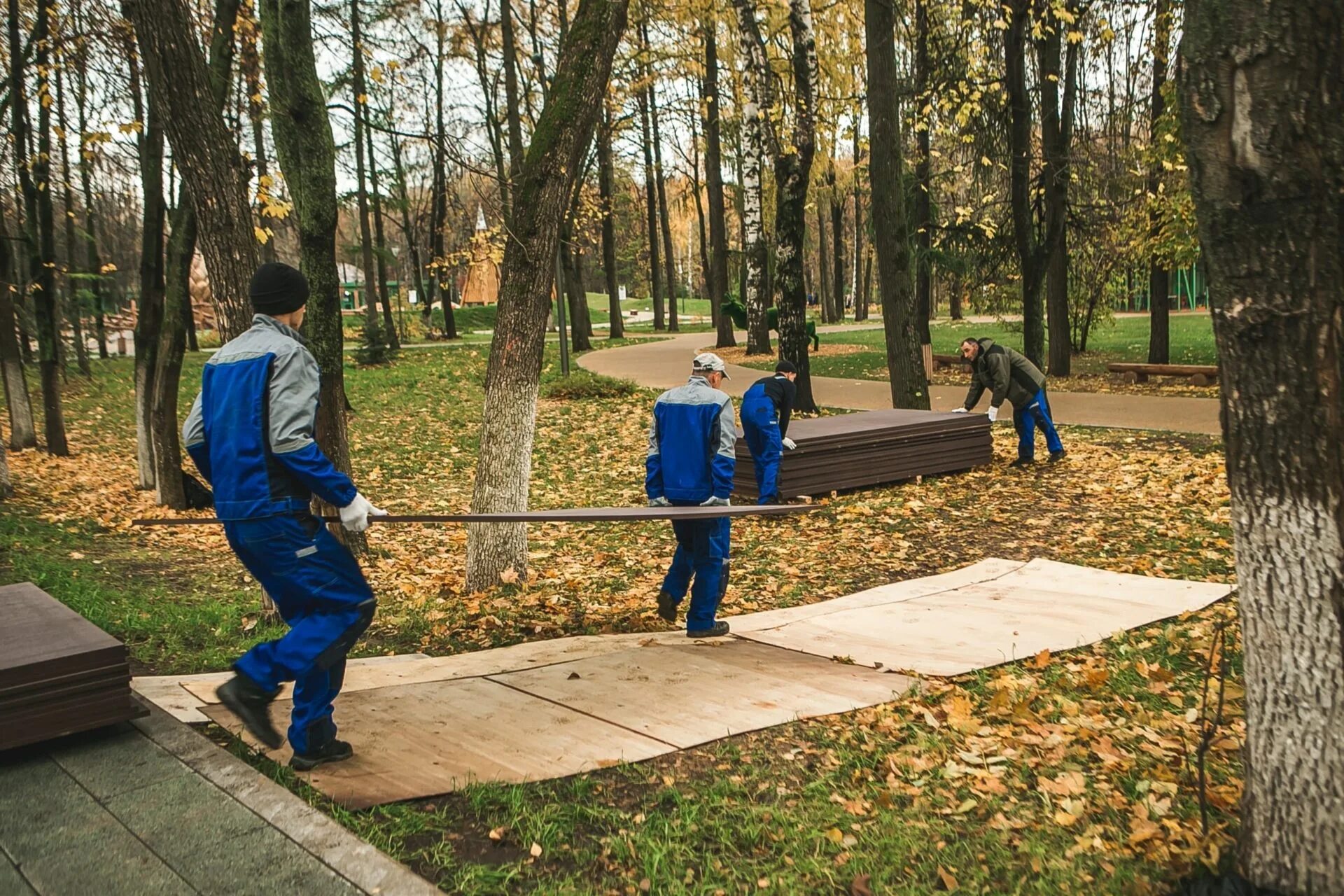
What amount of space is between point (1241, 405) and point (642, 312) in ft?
239

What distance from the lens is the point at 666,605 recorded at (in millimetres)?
7562

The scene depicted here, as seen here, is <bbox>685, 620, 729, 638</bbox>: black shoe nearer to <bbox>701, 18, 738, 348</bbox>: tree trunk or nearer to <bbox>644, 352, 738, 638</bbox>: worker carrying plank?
<bbox>644, 352, 738, 638</bbox>: worker carrying plank

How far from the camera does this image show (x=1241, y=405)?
138 inches

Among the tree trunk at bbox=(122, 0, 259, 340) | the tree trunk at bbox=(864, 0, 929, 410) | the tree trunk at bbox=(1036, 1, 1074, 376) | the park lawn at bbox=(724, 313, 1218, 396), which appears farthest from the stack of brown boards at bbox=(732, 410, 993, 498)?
the tree trunk at bbox=(1036, 1, 1074, 376)

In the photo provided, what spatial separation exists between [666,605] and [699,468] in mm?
1084

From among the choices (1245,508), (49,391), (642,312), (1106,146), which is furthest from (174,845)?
(642,312)

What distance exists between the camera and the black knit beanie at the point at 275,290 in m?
4.48

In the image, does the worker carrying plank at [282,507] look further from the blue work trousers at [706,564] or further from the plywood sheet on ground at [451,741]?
the blue work trousers at [706,564]

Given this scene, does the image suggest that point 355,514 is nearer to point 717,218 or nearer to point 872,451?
point 872,451

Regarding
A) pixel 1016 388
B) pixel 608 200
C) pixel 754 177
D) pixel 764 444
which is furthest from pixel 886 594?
pixel 608 200

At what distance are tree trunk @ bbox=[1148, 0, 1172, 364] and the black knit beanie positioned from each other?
16377 millimetres

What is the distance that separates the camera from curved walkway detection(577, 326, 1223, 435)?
16.6 m

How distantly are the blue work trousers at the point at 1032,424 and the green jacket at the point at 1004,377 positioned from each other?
12 cm

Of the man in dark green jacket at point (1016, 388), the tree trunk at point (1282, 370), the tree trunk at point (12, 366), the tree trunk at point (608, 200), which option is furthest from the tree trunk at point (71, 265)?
the tree trunk at point (1282, 370)
